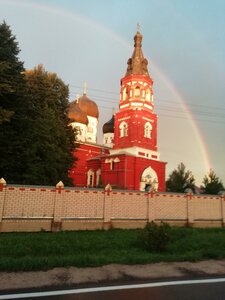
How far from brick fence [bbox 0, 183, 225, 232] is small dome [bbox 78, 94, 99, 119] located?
136ft

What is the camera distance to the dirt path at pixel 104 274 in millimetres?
6164

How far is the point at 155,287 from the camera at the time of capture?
19.8ft

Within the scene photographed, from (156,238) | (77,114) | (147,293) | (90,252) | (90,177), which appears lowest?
(147,293)

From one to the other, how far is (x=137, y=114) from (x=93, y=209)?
2838cm

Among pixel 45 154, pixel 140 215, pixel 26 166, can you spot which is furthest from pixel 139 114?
pixel 140 215

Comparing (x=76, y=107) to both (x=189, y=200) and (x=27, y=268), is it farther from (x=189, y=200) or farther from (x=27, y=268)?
(x=27, y=268)

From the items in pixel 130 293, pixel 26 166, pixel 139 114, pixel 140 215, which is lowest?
pixel 130 293

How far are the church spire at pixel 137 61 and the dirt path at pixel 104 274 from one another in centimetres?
3886

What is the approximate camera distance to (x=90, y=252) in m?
9.71

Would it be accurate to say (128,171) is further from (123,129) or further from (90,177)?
(90,177)

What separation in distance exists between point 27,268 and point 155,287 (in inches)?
118

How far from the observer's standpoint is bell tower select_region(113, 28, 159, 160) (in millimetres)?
43000

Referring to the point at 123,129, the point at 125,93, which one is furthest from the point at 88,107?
the point at 123,129

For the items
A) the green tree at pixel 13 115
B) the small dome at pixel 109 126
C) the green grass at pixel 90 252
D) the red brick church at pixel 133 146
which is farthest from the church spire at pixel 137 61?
the green grass at pixel 90 252
